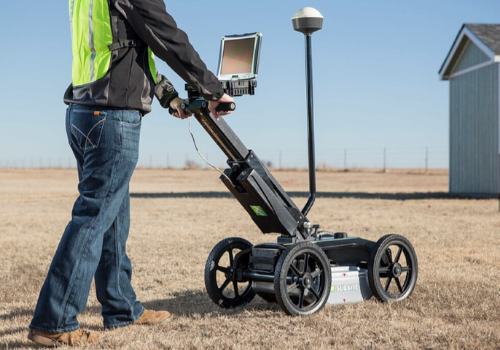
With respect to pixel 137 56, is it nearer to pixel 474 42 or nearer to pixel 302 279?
pixel 302 279

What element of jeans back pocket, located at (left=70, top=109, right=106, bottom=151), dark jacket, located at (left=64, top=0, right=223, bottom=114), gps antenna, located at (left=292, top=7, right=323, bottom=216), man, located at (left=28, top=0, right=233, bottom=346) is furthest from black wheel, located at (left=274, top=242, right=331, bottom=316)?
jeans back pocket, located at (left=70, top=109, right=106, bottom=151)

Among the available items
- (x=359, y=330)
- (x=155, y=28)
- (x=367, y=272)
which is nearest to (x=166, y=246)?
(x=367, y=272)

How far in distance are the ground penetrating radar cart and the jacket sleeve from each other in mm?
377

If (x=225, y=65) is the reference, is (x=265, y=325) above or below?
below

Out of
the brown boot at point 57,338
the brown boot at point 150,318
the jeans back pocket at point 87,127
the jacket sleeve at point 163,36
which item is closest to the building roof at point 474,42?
the brown boot at point 150,318

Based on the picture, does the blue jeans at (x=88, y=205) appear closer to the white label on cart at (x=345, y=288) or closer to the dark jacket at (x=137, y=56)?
the dark jacket at (x=137, y=56)

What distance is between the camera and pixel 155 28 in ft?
10.5

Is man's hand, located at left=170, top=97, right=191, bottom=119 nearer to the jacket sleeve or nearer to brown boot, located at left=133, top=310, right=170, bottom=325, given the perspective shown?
the jacket sleeve

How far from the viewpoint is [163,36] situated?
321 cm

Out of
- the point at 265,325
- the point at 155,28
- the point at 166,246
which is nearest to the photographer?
the point at 155,28

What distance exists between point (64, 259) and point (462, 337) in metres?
2.21

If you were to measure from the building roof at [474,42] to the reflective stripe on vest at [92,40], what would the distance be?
16.4 meters

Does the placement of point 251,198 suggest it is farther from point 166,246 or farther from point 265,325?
point 166,246

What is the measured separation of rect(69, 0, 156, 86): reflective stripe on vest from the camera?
3.23 meters
